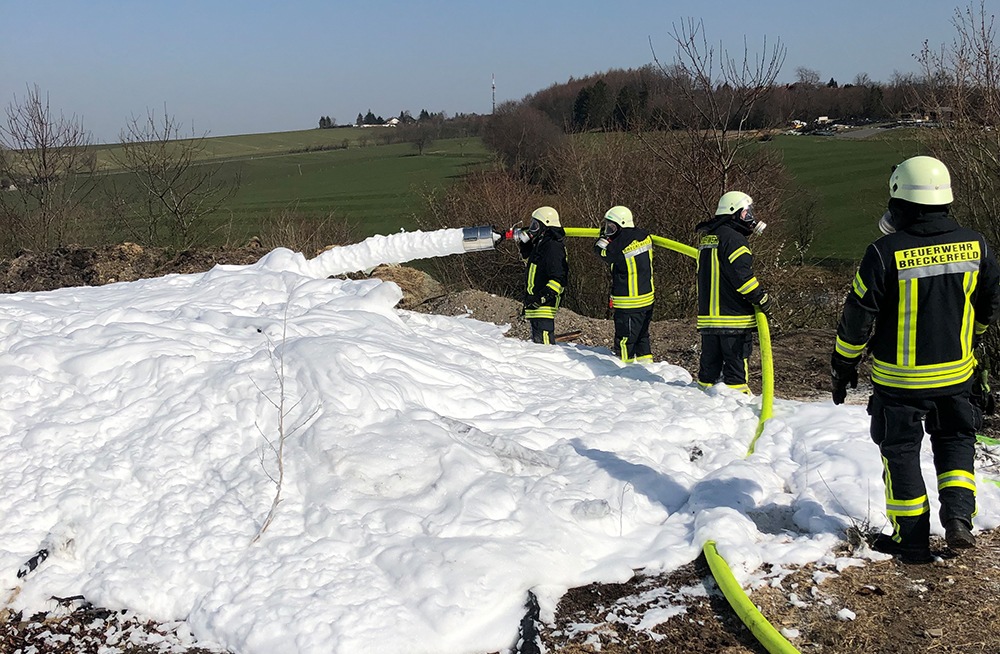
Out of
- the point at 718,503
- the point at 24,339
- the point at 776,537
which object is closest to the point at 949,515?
the point at 776,537

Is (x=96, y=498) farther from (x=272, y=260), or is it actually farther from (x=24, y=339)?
(x=272, y=260)

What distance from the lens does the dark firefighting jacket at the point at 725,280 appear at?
6.98 meters

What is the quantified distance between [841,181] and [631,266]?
126 feet

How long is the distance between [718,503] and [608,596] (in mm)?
1234

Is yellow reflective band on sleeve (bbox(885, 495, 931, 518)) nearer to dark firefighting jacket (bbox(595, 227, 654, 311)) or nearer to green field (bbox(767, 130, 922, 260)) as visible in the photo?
dark firefighting jacket (bbox(595, 227, 654, 311))

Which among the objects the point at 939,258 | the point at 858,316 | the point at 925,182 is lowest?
the point at 858,316

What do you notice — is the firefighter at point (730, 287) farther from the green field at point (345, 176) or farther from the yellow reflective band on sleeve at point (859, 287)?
the green field at point (345, 176)

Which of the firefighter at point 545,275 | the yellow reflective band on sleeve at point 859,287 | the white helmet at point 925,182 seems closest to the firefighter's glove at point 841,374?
the yellow reflective band on sleeve at point 859,287

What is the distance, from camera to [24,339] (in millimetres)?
5906

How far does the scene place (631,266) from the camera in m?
8.44

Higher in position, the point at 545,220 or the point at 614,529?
the point at 545,220

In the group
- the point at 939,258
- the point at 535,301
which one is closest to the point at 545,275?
the point at 535,301

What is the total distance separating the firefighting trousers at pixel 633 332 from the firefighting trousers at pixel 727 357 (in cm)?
110

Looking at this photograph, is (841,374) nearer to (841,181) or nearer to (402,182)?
(841,181)
